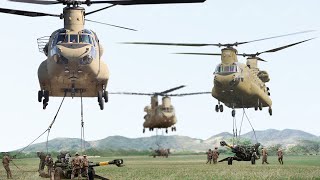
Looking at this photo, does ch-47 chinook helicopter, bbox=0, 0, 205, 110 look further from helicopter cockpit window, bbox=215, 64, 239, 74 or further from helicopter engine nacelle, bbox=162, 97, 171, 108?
helicopter engine nacelle, bbox=162, 97, 171, 108

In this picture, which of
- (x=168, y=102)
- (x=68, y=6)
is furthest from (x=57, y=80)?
(x=168, y=102)

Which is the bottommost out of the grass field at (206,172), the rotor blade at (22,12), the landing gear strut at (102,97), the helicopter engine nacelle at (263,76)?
the grass field at (206,172)

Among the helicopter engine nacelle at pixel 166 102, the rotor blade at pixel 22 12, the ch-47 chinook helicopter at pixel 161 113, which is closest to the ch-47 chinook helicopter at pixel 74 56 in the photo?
the rotor blade at pixel 22 12

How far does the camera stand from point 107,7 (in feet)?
96.4

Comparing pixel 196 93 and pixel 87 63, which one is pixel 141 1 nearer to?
pixel 87 63

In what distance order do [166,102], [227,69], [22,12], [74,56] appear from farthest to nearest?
[166,102]
[227,69]
[74,56]
[22,12]

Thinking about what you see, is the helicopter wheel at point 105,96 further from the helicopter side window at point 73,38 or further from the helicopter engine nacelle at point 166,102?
the helicopter engine nacelle at point 166,102

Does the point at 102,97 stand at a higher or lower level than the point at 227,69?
lower

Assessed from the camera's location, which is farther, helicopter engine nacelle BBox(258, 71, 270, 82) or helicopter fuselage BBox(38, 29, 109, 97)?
helicopter engine nacelle BBox(258, 71, 270, 82)

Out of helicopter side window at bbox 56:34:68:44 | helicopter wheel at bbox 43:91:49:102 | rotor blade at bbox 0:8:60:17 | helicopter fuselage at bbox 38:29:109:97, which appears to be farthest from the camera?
helicopter wheel at bbox 43:91:49:102

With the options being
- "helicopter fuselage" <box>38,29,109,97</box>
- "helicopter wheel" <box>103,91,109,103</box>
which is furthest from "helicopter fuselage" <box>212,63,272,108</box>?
"helicopter fuselage" <box>38,29,109,97</box>

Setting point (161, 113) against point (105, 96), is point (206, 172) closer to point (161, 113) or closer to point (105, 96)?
point (105, 96)

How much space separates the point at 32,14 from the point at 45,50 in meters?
3.80

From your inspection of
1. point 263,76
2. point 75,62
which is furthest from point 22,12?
point 263,76
